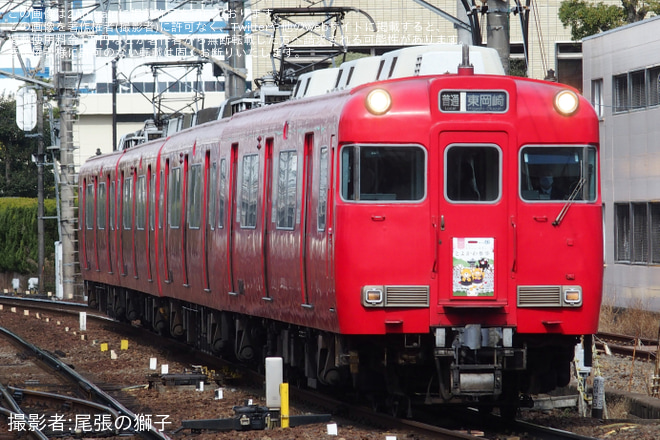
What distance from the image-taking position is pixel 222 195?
15.0m

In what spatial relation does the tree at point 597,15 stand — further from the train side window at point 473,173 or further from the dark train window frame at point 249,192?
the train side window at point 473,173

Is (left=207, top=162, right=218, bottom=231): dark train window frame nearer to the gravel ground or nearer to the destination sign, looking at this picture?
the gravel ground

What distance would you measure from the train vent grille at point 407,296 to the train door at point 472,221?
141 mm

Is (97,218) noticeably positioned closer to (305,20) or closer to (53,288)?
(53,288)

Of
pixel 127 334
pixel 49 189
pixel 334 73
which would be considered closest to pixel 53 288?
pixel 49 189

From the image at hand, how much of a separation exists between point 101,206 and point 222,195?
10107 millimetres

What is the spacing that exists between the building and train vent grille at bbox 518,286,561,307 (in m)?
13.5

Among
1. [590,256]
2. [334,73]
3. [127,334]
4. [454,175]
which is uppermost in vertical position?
[334,73]

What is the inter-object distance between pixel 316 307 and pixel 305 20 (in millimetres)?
48414

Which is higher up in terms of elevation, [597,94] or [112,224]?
[597,94]

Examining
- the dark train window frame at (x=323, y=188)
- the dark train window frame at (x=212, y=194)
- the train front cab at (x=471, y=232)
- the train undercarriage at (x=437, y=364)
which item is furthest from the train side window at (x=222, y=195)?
A: the train front cab at (x=471, y=232)

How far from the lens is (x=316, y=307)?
37.1 ft

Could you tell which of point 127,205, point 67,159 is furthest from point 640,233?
point 67,159

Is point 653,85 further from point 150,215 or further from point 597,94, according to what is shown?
point 150,215
